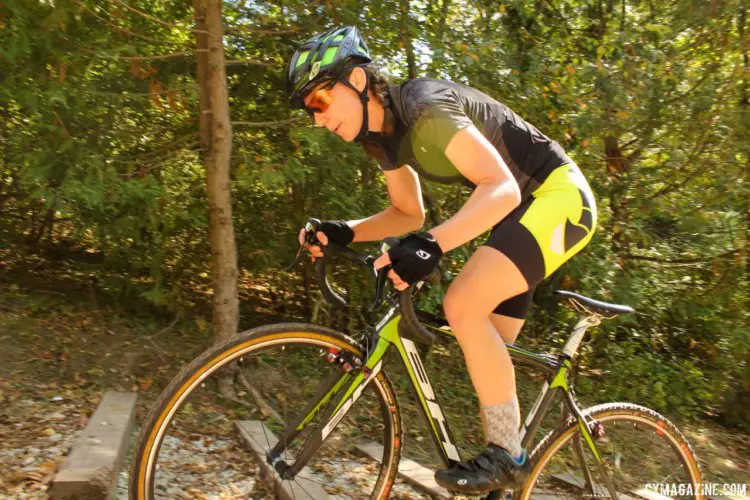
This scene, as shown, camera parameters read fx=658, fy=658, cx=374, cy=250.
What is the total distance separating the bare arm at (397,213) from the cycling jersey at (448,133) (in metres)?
0.11

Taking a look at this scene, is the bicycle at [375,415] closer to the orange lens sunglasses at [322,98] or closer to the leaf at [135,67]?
the orange lens sunglasses at [322,98]

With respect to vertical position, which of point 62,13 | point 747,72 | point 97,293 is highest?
point 747,72

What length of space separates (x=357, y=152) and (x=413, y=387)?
101 inches

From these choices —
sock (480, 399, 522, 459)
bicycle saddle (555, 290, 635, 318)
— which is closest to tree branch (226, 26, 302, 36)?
bicycle saddle (555, 290, 635, 318)

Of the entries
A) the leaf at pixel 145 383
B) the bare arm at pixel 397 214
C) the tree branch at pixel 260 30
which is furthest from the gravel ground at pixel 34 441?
the tree branch at pixel 260 30

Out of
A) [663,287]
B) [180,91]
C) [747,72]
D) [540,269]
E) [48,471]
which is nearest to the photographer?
[540,269]

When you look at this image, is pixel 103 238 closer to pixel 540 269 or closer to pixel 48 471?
pixel 48 471

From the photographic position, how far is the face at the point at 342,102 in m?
2.48

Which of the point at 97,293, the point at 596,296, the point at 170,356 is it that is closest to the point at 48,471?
the point at 170,356

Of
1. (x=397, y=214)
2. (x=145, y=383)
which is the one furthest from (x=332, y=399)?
(x=145, y=383)

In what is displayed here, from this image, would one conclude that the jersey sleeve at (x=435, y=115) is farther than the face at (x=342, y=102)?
No

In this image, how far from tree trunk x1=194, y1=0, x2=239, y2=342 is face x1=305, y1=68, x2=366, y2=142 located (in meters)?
1.78

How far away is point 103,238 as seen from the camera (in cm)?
491

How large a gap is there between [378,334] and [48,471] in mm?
1601
